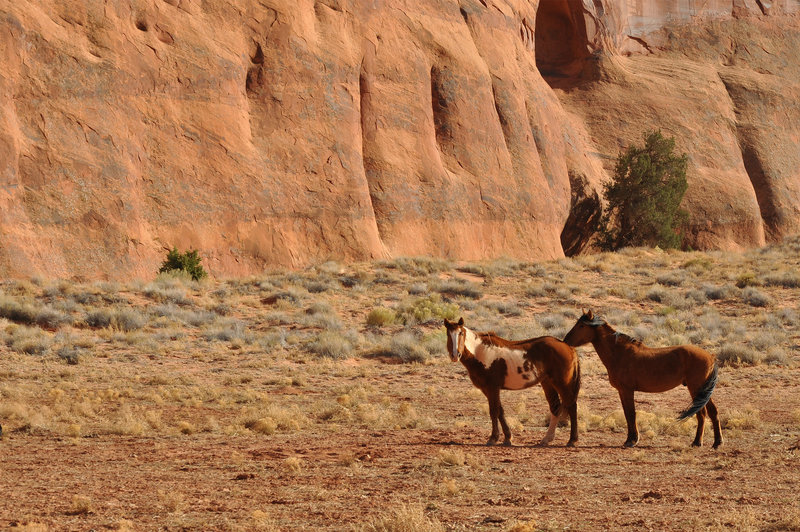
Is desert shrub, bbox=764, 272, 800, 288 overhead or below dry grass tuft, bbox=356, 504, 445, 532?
overhead

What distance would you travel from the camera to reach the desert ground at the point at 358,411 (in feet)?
29.1

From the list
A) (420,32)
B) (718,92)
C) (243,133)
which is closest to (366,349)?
(243,133)

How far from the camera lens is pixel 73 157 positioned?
102 ft

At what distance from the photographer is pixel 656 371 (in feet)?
40.1

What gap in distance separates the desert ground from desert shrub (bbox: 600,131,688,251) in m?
13.3

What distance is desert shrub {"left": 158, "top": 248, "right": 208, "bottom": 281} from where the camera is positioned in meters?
31.2

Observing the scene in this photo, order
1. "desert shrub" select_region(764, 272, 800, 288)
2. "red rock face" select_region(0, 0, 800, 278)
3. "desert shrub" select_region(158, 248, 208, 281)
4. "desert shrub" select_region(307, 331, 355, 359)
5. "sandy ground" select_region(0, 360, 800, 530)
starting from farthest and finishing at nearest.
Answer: "desert shrub" select_region(764, 272, 800, 288) < "desert shrub" select_region(158, 248, 208, 281) < "red rock face" select_region(0, 0, 800, 278) < "desert shrub" select_region(307, 331, 355, 359) < "sandy ground" select_region(0, 360, 800, 530)

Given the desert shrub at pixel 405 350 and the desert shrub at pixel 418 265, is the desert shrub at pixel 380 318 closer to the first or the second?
the desert shrub at pixel 405 350

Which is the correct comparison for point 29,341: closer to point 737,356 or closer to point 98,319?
point 98,319

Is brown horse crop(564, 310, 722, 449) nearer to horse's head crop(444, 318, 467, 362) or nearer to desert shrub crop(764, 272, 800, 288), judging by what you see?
horse's head crop(444, 318, 467, 362)

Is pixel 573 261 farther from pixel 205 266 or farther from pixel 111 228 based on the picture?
pixel 111 228

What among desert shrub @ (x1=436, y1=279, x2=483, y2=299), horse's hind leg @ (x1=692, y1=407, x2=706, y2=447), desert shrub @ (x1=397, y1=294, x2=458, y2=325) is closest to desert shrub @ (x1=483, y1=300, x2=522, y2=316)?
desert shrub @ (x1=436, y1=279, x2=483, y2=299)

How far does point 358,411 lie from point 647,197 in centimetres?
3589

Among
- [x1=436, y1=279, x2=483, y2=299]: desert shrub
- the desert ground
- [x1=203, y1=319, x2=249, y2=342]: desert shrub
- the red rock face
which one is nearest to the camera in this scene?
the desert ground
